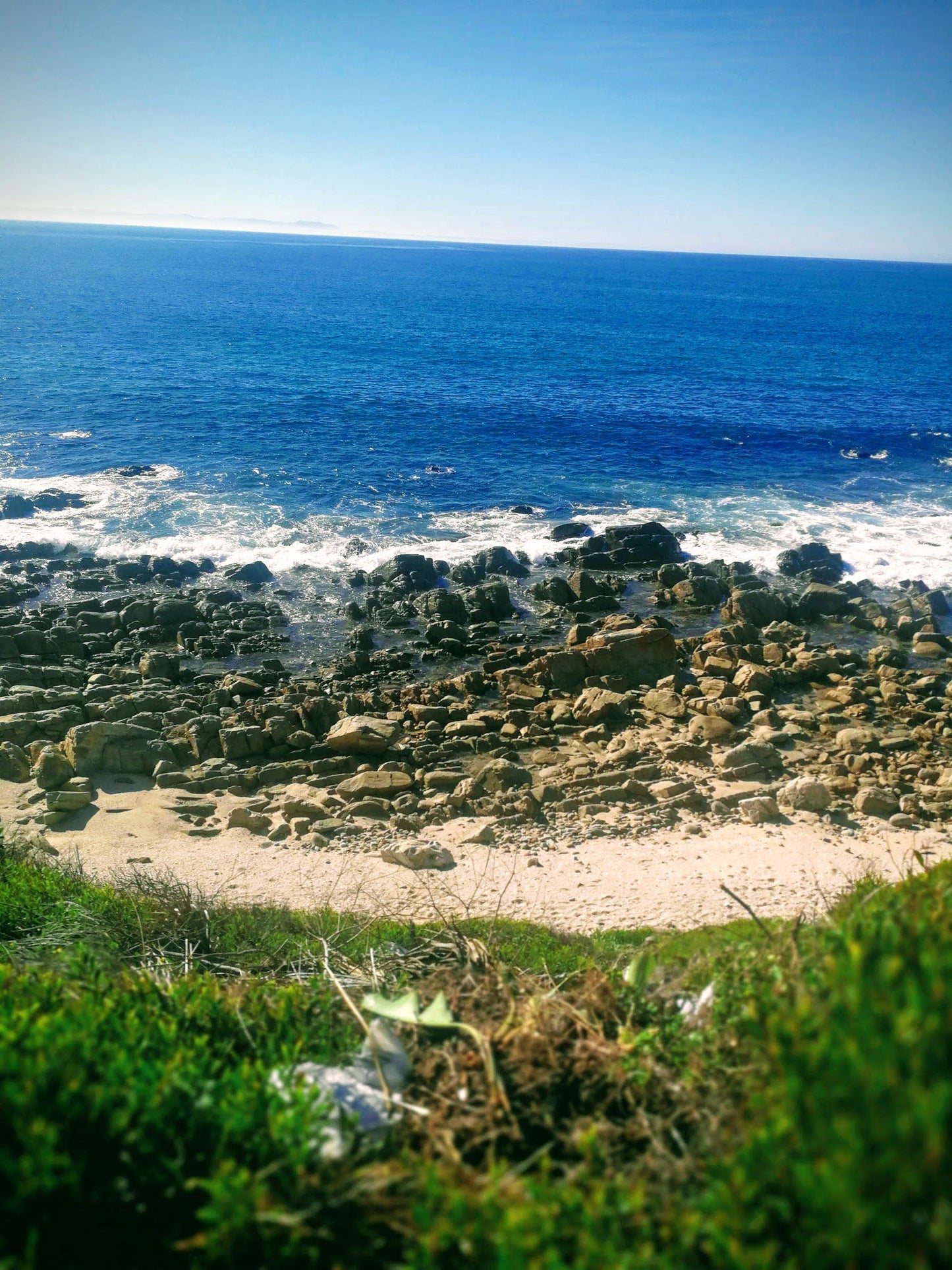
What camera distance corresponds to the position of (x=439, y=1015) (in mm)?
5801

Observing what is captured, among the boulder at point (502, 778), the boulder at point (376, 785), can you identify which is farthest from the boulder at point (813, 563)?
the boulder at point (376, 785)

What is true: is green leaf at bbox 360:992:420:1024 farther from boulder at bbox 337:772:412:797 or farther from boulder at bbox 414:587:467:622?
boulder at bbox 414:587:467:622

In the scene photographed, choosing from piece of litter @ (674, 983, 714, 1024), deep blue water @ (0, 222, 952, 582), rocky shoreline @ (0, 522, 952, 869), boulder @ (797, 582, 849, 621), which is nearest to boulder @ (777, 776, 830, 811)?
rocky shoreline @ (0, 522, 952, 869)

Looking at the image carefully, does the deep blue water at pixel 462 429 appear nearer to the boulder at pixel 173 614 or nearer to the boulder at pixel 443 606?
the boulder at pixel 443 606

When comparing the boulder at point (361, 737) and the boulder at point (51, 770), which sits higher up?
the boulder at point (361, 737)

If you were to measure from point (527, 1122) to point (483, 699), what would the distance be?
15.5m

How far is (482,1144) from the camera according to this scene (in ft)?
16.7

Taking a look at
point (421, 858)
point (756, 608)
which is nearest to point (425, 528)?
point (756, 608)

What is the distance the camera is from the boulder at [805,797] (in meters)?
15.6

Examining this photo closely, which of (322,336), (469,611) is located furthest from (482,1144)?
(322,336)

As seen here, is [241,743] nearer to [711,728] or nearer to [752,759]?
[711,728]

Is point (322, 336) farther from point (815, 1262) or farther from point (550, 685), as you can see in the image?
point (815, 1262)

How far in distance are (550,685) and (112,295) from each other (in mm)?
110968

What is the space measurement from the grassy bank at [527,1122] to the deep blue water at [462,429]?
25.1 meters
